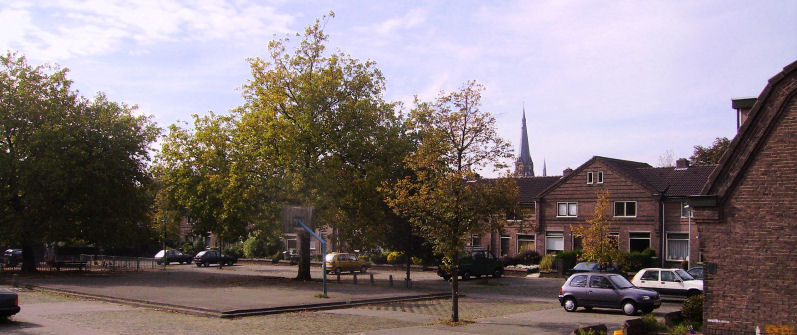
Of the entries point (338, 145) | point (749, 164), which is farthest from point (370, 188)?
point (749, 164)

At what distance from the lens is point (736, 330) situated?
15258 millimetres

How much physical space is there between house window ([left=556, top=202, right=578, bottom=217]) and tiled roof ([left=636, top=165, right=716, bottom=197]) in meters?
5.58

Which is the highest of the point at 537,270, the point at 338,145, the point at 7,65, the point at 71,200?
the point at 7,65

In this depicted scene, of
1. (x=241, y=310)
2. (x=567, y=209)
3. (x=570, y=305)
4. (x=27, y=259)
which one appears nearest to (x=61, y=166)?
(x=27, y=259)

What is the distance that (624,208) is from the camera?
4953 cm

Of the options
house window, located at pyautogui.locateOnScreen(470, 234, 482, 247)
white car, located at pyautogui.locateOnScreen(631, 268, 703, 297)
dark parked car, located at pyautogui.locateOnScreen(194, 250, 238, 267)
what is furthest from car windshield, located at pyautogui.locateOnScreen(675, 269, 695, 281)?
dark parked car, located at pyautogui.locateOnScreen(194, 250, 238, 267)

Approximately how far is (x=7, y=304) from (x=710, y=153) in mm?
64095

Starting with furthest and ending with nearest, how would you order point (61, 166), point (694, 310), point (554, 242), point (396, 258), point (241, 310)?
point (396, 258), point (554, 242), point (61, 166), point (241, 310), point (694, 310)

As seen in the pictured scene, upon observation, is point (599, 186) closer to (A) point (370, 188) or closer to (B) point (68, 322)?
(A) point (370, 188)

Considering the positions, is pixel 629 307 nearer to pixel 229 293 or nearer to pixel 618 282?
pixel 618 282

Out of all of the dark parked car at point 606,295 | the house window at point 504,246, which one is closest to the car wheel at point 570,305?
the dark parked car at point 606,295

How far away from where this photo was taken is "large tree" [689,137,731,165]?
63156mm

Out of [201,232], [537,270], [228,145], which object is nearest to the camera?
[228,145]

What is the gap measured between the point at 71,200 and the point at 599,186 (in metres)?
37.4
